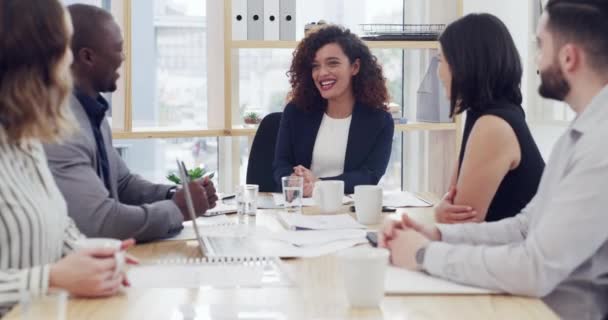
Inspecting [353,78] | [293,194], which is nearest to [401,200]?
[293,194]

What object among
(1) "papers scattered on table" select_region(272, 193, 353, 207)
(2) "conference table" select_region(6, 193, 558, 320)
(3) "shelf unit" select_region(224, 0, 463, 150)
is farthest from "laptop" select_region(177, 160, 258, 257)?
(3) "shelf unit" select_region(224, 0, 463, 150)

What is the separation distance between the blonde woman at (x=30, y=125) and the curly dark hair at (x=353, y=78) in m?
1.83

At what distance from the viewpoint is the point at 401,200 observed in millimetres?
2529

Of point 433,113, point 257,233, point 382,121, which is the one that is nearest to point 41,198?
point 257,233

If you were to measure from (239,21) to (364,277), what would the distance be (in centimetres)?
278

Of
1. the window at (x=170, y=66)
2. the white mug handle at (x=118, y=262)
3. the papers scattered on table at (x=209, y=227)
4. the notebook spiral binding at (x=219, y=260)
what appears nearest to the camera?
the white mug handle at (x=118, y=262)

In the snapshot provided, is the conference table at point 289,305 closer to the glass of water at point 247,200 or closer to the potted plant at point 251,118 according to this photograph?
the glass of water at point 247,200

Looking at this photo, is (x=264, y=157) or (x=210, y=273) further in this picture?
(x=264, y=157)

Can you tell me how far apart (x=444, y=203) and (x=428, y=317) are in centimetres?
88

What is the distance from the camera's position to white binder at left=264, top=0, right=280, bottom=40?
3895mm

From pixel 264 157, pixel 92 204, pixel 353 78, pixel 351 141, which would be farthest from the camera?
pixel 353 78

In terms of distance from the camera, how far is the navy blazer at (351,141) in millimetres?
3082

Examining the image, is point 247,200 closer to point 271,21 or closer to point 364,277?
point 364,277

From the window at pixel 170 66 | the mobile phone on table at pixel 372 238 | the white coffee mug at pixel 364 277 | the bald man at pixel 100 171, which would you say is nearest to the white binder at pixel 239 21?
the window at pixel 170 66
